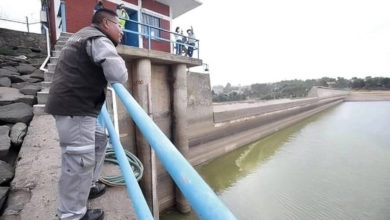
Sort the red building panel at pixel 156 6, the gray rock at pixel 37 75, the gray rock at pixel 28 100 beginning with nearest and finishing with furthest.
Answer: the gray rock at pixel 28 100 → the gray rock at pixel 37 75 → the red building panel at pixel 156 6

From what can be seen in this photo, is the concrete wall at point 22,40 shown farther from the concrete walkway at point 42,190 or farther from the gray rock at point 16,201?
the gray rock at point 16,201

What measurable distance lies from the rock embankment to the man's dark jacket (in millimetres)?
802

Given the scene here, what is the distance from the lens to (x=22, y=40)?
7.54 m

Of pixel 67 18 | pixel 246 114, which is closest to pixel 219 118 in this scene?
pixel 246 114

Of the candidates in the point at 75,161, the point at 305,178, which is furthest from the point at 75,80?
the point at 305,178

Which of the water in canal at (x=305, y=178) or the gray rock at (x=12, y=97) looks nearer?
the gray rock at (x=12, y=97)

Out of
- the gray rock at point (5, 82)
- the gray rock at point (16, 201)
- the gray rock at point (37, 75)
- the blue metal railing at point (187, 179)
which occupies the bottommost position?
the gray rock at point (16, 201)

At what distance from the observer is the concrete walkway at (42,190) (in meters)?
1.49

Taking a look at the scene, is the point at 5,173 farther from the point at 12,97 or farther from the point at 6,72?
the point at 6,72

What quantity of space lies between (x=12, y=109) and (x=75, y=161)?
2467 millimetres

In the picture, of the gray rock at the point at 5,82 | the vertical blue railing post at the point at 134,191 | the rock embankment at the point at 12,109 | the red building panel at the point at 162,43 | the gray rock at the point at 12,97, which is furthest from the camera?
the red building panel at the point at 162,43

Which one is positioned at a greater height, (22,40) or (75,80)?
(22,40)

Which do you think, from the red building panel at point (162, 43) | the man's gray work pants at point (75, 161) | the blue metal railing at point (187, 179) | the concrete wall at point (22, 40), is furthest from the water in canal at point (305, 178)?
the concrete wall at point (22, 40)

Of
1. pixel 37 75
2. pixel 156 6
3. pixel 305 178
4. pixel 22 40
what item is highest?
pixel 156 6
